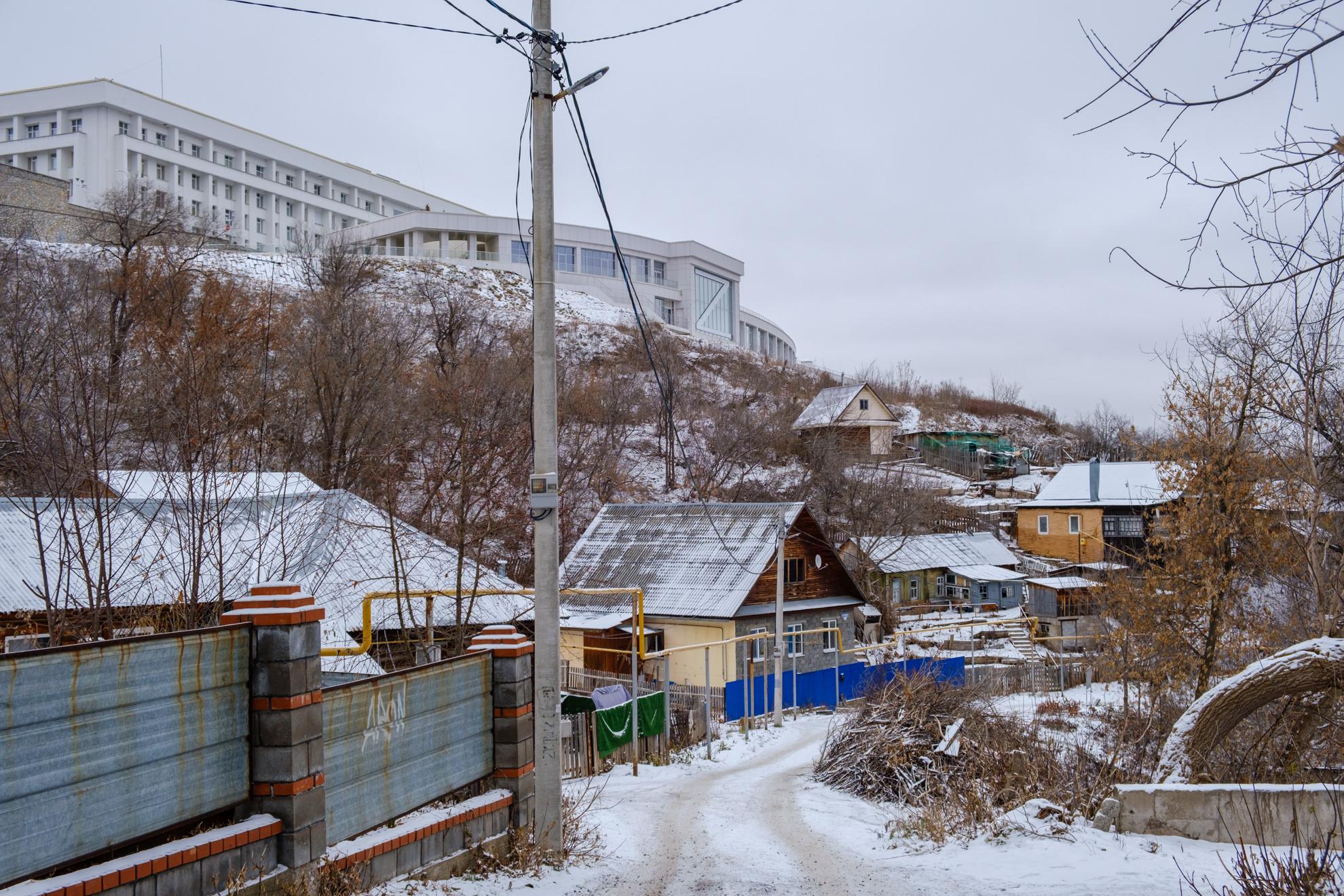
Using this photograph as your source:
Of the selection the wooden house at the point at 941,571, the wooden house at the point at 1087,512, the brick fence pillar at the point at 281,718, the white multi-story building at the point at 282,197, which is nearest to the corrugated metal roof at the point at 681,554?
the wooden house at the point at 941,571

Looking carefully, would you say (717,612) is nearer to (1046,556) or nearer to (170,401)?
(170,401)

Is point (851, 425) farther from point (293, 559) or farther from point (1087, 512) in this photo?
point (293, 559)

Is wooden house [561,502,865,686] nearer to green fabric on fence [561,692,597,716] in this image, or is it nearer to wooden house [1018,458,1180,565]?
green fabric on fence [561,692,597,716]

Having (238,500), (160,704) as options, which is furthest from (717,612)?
(160,704)

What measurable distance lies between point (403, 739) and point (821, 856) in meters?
4.68

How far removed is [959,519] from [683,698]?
133 feet

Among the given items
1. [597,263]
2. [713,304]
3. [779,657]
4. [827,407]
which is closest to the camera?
[779,657]

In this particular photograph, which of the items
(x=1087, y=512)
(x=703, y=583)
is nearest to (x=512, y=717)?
(x=703, y=583)

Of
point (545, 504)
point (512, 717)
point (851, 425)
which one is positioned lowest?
point (512, 717)

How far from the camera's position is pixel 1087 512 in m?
52.9

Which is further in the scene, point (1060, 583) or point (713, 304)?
point (713, 304)

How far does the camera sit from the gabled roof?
2450 inches

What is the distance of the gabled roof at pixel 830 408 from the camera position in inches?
2450

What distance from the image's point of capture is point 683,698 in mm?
20094
